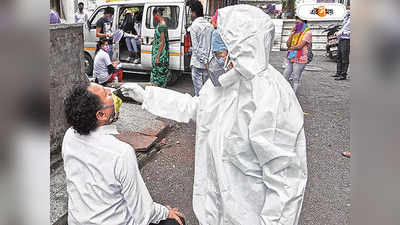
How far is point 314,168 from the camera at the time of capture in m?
4.57

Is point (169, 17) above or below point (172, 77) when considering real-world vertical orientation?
above

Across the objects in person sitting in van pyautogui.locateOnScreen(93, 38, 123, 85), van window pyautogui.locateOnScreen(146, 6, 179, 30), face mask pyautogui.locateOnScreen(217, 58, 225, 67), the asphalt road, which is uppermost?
Result: van window pyautogui.locateOnScreen(146, 6, 179, 30)

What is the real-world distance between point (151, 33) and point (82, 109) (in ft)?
22.9

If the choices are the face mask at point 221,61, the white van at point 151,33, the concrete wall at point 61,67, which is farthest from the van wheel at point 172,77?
the face mask at point 221,61

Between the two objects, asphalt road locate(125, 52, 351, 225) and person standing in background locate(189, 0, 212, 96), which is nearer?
asphalt road locate(125, 52, 351, 225)

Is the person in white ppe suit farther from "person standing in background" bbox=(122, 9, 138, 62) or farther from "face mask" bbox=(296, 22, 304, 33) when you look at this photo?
"person standing in background" bbox=(122, 9, 138, 62)

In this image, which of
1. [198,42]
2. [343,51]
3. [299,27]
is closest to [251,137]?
[198,42]

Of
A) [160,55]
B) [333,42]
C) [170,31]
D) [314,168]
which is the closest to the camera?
[314,168]

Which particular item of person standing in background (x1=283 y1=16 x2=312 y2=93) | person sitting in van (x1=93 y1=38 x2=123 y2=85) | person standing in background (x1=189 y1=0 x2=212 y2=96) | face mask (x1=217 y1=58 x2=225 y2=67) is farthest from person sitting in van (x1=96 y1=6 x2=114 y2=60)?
face mask (x1=217 y1=58 x2=225 y2=67)

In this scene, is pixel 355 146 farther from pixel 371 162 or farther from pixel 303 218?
pixel 303 218

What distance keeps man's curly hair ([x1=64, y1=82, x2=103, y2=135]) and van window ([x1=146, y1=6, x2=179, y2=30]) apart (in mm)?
6752

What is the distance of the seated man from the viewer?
5.78ft

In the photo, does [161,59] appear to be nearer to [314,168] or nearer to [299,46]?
[299,46]

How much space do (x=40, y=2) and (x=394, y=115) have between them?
725 mm
